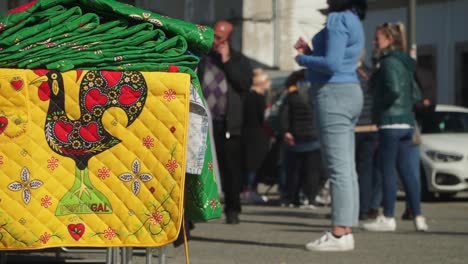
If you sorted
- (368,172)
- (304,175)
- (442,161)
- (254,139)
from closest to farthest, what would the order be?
(368,172)
(304,175)
(442,161)
(254,139)

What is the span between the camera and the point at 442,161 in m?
Answer: 17.9

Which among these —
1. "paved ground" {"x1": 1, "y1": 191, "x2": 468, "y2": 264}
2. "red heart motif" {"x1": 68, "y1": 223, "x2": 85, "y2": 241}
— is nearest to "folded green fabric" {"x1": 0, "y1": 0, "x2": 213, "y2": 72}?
"red heart motif" {"x1": 68, "y1": 223, "x2": 85, "y2": 241}

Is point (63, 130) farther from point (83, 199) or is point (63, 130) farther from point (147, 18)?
point (147, 18)

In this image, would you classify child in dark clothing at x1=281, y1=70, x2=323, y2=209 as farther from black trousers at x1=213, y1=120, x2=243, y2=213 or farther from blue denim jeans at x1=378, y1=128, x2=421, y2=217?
blue denim jeans at x1=378, y1=128, x2=421, y2=217

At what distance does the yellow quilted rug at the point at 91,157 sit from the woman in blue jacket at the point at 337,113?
4.02m

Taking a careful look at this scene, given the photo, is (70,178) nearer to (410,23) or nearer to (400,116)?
(400,116)

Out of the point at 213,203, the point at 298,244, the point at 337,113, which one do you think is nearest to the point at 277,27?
the point at 298,244

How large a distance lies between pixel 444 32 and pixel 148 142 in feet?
104

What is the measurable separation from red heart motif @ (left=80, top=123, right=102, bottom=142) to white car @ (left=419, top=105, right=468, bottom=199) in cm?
1262

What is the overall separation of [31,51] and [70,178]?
0.53 metres

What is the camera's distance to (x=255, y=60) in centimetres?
4150

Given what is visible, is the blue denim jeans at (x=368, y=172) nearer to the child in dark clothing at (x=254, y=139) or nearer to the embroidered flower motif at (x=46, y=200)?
the child in dark clothing at (x=254, y=139)

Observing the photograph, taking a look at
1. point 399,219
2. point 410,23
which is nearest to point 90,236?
point 399,219

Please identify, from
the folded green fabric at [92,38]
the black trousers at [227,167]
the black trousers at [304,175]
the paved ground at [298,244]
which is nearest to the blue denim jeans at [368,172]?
the paved ground at [298,244]
